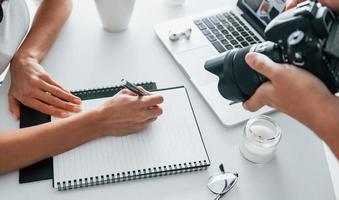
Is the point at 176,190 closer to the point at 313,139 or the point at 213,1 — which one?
the point at 313,139

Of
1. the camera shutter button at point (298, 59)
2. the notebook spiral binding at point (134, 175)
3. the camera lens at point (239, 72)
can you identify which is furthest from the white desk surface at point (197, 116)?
the camera shutter button at point (298, 59)

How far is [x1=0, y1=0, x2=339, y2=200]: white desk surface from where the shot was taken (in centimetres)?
75

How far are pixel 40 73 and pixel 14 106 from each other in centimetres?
Answer: 9

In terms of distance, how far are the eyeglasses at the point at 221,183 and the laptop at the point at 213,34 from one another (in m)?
0.16

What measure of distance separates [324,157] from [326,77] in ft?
0.73

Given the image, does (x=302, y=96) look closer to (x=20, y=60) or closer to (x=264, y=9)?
(x=264, y=9)

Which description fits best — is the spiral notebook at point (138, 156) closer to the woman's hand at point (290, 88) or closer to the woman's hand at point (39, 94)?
the woman's hand at point (39, 94)

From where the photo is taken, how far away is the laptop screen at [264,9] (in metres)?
0.97

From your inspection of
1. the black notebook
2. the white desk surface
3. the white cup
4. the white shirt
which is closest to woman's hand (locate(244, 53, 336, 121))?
the white desk surface

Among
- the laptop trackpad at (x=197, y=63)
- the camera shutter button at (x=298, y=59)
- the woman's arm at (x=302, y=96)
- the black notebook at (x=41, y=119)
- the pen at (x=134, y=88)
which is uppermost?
the camera shutter button at (x=298, y=59)

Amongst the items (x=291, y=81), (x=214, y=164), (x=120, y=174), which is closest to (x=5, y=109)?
(x=120, y=174)

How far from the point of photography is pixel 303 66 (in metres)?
0.67

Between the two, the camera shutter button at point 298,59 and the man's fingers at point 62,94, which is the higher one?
the camera shutter button at point 298,59

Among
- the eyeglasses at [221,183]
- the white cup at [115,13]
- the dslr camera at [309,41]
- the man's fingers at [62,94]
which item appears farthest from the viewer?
the white cup at [115,13]
